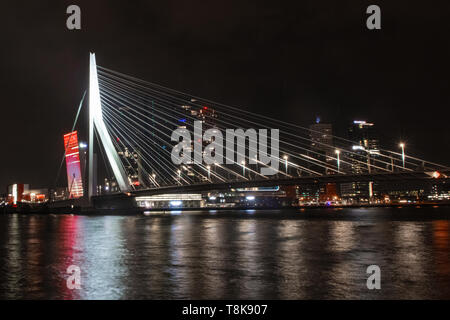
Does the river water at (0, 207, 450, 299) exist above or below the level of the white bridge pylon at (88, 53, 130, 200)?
below

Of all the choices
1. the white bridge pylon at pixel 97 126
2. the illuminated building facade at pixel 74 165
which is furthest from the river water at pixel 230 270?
the illuminated building facade at pixel 74 165

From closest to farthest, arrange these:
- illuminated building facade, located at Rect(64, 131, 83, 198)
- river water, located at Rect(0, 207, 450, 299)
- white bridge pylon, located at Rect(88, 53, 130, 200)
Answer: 1. river water, located at Rect(0, 207, 450, 299)
2. white bridge pylon, located at Rect(88, 53, 130, 200)
3. illuminated building facade, located at Rect(64, 131, 83, 198)

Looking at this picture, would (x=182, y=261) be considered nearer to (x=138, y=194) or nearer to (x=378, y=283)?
(x=378, y=283)

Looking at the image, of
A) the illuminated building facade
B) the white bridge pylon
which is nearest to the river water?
the white bridge pylon

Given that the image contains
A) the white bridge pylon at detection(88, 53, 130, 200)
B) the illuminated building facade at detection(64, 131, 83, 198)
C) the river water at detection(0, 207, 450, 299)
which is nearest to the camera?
the river water at detection(0, 207, 450, 299)

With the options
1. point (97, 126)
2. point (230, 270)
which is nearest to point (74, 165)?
point (97, 126)

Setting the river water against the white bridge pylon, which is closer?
the river water

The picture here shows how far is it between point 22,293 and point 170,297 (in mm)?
2792

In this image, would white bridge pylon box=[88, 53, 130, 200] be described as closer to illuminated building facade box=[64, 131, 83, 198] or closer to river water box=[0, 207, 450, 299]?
river water box=[0, 207, 450, 299]

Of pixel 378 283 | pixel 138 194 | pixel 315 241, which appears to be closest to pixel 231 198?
pixel 138 194

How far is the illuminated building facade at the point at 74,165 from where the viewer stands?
86.5m

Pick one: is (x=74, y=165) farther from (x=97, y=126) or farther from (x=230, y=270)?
(x=230, y=270)

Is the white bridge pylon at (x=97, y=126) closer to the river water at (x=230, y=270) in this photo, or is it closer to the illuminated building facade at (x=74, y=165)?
the river water at (x=230, y=270)

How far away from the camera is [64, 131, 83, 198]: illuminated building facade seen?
86500 mm
